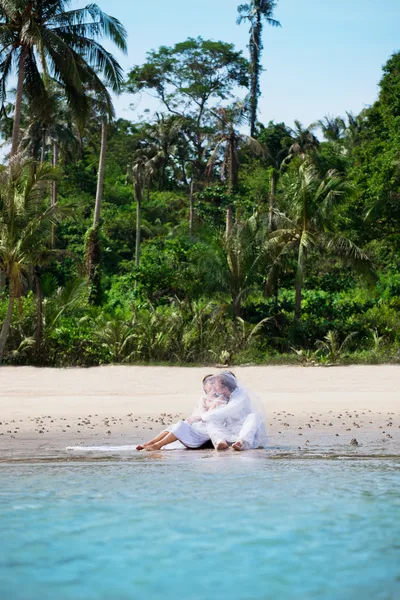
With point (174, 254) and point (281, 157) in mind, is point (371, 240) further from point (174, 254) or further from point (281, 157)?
point (281, 157)

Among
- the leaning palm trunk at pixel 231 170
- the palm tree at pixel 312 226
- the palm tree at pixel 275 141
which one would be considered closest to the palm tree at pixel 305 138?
the palm tree at pixel 275 141

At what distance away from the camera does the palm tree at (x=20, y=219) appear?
20.4 m

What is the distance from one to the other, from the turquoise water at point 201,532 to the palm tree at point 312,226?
18.0 metres

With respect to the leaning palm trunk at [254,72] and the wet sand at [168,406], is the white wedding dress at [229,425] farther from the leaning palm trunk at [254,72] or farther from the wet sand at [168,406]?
the leaning palm trunk at [254,72]

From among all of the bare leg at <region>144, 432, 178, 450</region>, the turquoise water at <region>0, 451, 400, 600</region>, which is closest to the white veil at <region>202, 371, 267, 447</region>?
the bare leg at <region>144, 432, 178, 450</region>

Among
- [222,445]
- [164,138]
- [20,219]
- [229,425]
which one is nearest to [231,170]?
[20,219]

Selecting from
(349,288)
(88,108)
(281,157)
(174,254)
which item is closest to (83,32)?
(88,108)

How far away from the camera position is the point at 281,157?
52.8 meters

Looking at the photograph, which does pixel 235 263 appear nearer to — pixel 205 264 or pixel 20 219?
pixel 205 264

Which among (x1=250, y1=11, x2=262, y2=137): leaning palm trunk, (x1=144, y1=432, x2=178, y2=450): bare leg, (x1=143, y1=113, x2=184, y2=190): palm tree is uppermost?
(x1=250, y1=11, x2=262, y2=137): leaning palm trunk

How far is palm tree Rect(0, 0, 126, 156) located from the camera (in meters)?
23.9

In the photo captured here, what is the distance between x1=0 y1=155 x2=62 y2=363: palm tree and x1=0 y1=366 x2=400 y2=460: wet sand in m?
2.54

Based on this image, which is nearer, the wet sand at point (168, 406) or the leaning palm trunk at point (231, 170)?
the wet sand at point (168, 406)

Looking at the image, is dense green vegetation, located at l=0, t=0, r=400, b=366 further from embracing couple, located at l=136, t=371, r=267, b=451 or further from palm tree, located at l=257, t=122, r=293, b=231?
palm tree, located at l=257, t=122, r=293, b=231
